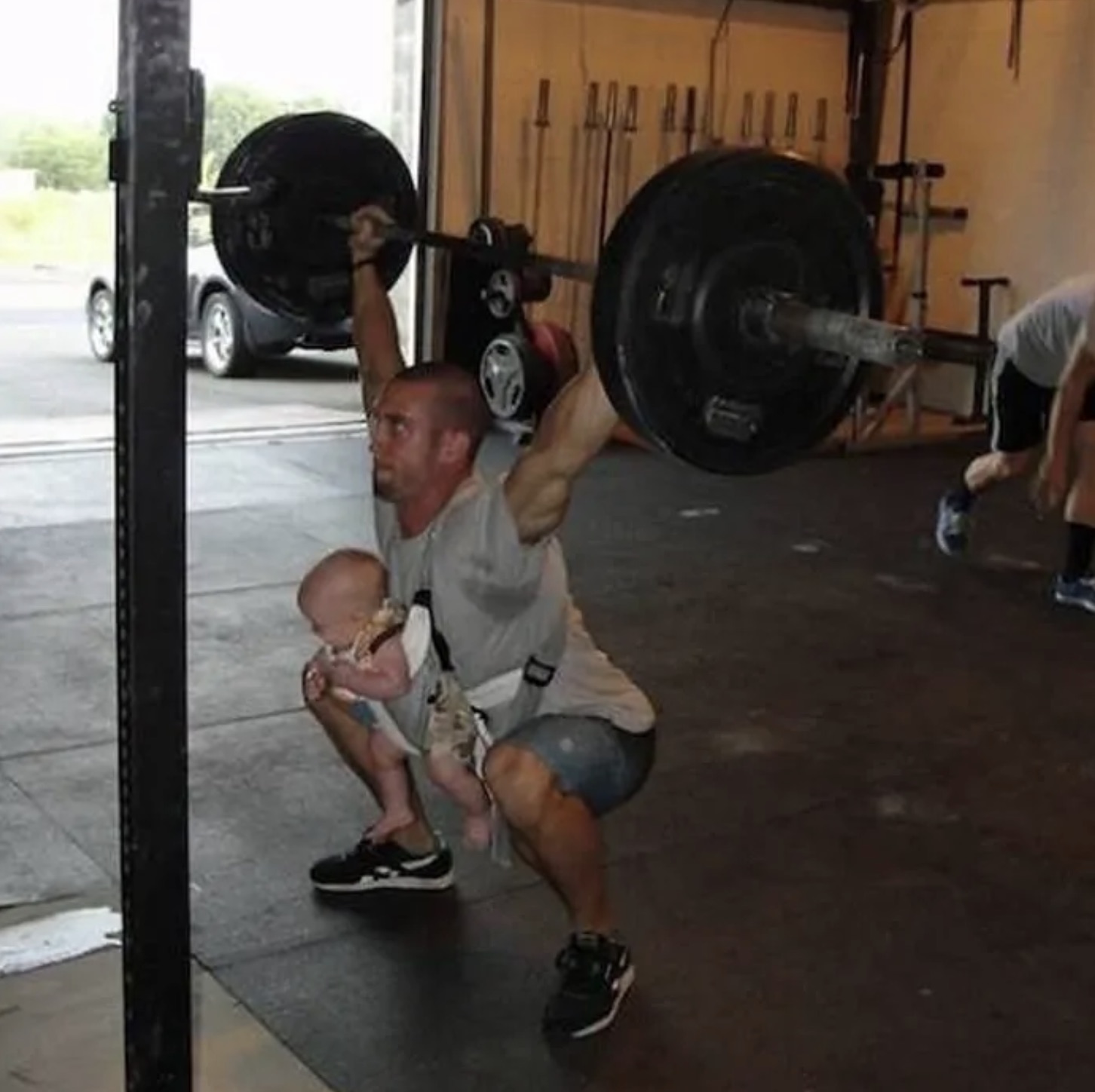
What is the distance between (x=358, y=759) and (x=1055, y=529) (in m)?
3.47

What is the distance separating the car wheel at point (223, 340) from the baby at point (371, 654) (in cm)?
603

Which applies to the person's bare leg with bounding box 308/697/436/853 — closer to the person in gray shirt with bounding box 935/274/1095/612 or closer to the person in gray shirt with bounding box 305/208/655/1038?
the person in gray shirt with bounding box 305/208/655/1038

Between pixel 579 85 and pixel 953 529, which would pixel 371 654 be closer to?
pixel 953 529

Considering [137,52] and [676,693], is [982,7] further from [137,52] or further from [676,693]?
[137,52]

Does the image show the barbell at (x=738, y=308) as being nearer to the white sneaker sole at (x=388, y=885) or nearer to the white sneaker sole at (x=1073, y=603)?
the white sneaker sole at (x=388, y=885)

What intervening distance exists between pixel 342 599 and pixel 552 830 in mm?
412

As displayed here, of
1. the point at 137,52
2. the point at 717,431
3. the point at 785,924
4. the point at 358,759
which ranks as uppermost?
the point at 137,52

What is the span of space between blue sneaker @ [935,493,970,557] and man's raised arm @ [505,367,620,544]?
311 centimetres

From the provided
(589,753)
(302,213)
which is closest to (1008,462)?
(302,213)

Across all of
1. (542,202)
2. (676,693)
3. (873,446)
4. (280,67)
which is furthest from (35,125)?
(676,693)

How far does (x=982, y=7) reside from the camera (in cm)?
723

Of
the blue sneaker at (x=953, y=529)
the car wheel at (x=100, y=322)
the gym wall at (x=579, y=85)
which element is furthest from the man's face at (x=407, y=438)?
the car wheel at (x=100, y=322)

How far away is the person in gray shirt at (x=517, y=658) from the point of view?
2137 millimetres

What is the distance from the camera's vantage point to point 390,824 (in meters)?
2.54
